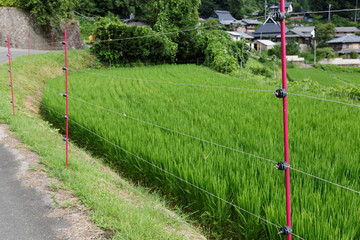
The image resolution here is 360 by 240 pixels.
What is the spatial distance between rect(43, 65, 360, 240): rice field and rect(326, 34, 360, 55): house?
3766 cm

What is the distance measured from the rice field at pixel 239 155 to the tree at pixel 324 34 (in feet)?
132

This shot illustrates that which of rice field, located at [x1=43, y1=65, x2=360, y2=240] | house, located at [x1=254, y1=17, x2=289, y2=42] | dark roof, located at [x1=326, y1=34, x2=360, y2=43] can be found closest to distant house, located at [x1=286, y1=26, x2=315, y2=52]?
dark roof, located at [x1=326, y1=34, x2=360, y2=43]

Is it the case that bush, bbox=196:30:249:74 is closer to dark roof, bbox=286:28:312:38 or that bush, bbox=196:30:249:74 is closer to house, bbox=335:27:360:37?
dark roof, bbox=286:28:312:38

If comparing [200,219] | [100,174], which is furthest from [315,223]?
[100,174]

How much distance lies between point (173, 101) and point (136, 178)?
3.16m

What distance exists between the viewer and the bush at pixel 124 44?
48.9ft

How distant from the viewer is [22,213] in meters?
2.77

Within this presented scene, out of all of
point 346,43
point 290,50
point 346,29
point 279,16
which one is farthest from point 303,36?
point 279,16

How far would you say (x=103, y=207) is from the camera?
2.76 meters

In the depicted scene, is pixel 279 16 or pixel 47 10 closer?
pixel 279 16

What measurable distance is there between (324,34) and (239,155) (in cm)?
4492

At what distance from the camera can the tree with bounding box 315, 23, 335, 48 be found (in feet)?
139

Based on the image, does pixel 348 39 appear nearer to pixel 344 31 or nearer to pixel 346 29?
pixel 344 31

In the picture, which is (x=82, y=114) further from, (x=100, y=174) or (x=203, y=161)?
(x=203, y=161)
